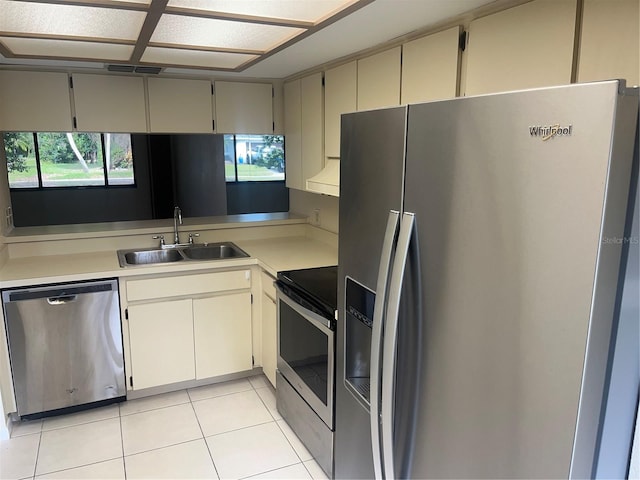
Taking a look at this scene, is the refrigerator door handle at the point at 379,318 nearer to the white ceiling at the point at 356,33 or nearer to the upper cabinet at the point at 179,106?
the white ceiling at the point at 356,33

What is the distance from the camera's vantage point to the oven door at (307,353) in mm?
2062

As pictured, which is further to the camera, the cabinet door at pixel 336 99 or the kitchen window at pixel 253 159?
the kitchen window at pixel 253 159

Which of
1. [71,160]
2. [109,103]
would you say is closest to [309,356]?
[109,103]

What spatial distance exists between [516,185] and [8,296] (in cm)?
266

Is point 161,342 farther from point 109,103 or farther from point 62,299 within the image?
point 109,103

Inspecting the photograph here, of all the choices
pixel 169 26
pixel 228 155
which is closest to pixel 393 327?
pixel 169 26

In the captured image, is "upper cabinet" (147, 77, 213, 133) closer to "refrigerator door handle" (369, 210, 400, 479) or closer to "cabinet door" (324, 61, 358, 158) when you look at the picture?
"cabinet door" (324, 61, 358, 158)

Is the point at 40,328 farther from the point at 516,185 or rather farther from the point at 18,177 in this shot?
the point at 516,185

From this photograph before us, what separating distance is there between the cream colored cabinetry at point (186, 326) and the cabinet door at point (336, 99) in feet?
3.33

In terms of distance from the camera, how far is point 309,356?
2.28 m

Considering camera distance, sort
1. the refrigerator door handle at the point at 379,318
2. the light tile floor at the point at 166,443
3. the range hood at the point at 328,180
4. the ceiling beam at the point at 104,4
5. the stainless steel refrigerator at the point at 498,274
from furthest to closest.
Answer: the range hood at the point at 328,180 → the light tile floor at the point at 166,443 → the ceiling beam at the point at 104,4 → the refrigerator door handle at the point at 379,318 → the stainless steel refrigerator at the point at 498,274

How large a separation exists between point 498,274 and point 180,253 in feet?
8.75

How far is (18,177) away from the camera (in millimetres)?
3801

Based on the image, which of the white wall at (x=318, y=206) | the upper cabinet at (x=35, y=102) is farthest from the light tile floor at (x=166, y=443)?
the upper cabinet at (x=35, y=102)
